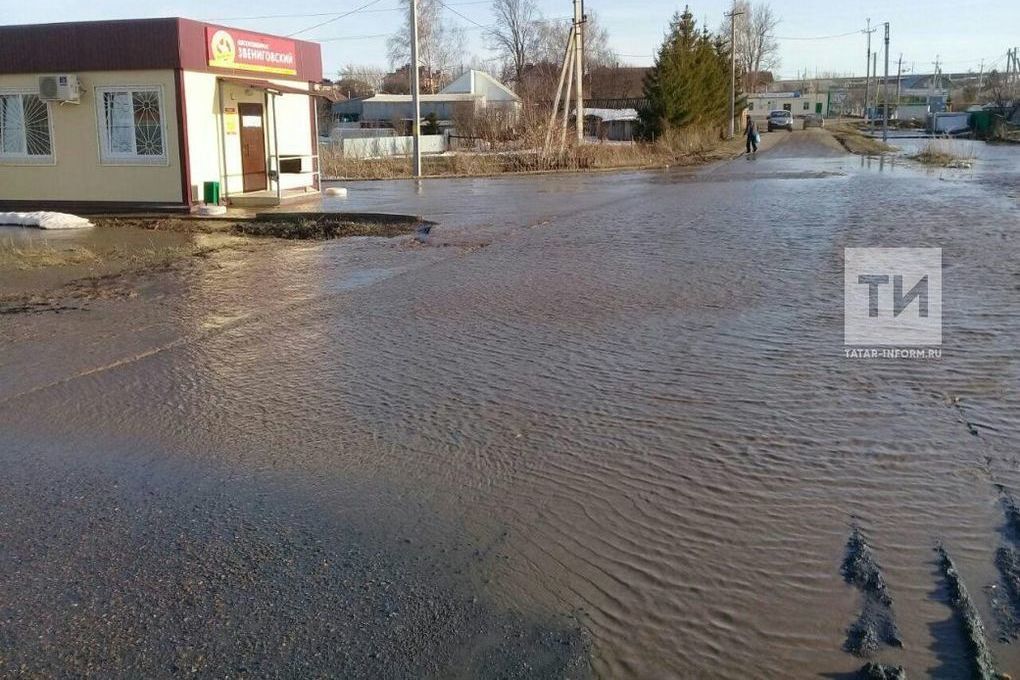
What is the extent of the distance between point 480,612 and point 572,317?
236 inches

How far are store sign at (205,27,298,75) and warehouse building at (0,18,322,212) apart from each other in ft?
0.15

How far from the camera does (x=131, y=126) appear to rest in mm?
20422

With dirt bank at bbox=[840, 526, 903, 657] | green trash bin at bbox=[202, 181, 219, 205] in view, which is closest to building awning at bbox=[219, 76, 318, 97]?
green trash bin at bbox=[202, 181, 219, 205]

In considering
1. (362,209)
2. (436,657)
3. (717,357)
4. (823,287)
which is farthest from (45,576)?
(362,209)

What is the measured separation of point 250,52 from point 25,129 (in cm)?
505

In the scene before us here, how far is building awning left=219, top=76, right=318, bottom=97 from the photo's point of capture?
21.1m

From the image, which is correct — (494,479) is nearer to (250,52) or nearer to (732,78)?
(250,52)

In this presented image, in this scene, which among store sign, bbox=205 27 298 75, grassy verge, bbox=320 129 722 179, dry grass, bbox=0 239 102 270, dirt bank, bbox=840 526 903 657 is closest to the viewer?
dirt bank, bbox=840 526 903 657

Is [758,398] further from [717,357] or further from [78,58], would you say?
[78,58]

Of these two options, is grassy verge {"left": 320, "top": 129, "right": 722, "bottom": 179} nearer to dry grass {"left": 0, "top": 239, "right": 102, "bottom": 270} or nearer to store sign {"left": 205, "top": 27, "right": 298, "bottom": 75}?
store sign {"left": 205, "top": 27, "right": 298, "bottom": 75}

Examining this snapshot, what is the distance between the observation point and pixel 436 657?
3.59 meters

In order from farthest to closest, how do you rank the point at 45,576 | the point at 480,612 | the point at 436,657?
the point at 45,576, the point at 480,612, the point at 436,657

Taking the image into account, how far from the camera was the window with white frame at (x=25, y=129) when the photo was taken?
20797 millimetres

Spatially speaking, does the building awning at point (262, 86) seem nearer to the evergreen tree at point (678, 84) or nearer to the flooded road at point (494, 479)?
the flooded road at point (494, 479)
